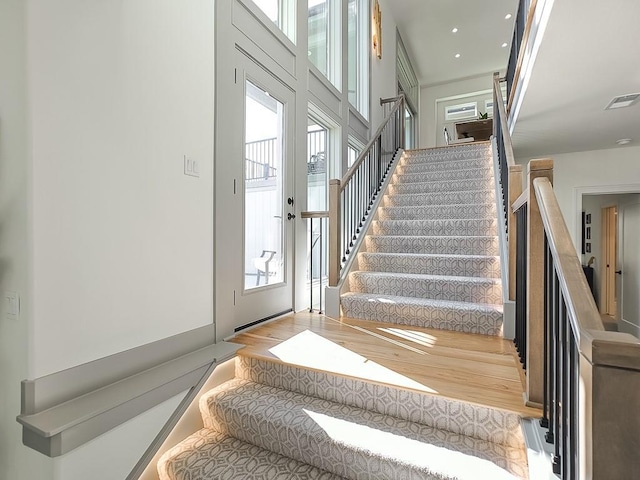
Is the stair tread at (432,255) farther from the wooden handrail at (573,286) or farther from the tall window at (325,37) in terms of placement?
A: the tall window at (325,37)

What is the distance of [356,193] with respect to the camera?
Result: 11.5 feet

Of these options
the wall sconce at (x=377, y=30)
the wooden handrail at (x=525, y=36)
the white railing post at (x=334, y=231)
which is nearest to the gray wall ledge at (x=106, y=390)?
the white railing post at (x=334, y=231)

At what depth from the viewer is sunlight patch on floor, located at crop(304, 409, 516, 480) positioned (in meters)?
1.22

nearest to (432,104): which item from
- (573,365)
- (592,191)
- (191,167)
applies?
(592,191)

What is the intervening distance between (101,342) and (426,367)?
1.60 m

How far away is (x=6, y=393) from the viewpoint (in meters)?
1.38

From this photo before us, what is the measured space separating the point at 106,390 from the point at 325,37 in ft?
13.5

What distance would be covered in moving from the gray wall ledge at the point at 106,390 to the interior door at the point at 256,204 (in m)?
0.39

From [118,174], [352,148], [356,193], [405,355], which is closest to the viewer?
[118,174]

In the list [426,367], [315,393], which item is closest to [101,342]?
[315,393]

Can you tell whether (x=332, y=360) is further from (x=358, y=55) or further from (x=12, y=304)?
(x=358, y=55)

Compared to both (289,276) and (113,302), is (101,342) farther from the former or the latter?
(289,276)

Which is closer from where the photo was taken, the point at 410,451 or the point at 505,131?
the point at 410,451

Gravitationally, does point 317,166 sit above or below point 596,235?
above
